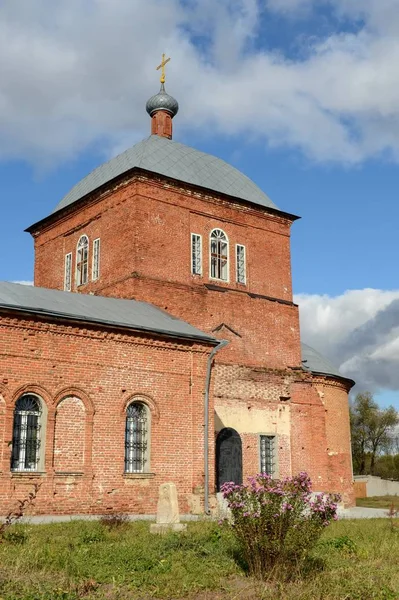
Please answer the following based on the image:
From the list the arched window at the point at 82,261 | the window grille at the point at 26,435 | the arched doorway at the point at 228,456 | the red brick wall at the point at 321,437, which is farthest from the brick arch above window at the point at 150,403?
the arched window at the point at 82,261

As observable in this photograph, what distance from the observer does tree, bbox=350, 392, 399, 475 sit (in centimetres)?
4878

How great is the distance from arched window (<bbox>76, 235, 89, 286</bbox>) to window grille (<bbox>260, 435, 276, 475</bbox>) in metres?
6.93

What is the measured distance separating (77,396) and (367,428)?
3966 centimetres

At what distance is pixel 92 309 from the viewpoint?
47.9ft

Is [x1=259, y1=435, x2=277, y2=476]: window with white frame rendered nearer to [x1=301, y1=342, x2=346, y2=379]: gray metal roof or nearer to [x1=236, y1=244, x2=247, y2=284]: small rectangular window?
[x1=301, y1=342, x2=346, y2=379]: gray metal roof

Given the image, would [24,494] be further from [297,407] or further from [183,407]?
[297,407]

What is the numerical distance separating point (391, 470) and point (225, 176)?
37643 mm

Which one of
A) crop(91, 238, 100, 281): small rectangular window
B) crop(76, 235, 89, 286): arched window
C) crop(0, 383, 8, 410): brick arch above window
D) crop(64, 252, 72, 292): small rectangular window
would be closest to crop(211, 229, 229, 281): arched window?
crop(91, 238, 100, 281): small rectangular window

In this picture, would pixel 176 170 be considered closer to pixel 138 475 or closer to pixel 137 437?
pixel 137 437

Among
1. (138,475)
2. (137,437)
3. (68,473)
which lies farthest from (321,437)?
(68,473)

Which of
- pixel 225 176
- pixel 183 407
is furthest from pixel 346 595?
pixel 225 176

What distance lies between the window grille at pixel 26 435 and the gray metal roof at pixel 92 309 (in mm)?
1813

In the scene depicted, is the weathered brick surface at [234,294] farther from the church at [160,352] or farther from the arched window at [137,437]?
the arched window at [137,437]

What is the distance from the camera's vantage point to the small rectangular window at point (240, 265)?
20000mm
